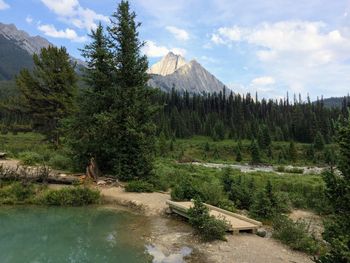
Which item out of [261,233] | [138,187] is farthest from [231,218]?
[138,187]

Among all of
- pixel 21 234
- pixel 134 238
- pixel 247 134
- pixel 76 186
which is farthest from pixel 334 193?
pixel 247 134

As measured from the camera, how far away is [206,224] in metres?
13.4

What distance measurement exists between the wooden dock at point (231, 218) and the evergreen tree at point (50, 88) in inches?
1045

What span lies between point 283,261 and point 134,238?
18.4ft

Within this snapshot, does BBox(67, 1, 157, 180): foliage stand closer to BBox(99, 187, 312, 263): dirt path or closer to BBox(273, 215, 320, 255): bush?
BBox(99, 187, 312, 263): dirt path

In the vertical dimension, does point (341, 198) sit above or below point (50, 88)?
below

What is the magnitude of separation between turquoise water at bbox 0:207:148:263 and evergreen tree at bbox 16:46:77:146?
79.2ft

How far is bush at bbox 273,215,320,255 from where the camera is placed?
12.6 metres

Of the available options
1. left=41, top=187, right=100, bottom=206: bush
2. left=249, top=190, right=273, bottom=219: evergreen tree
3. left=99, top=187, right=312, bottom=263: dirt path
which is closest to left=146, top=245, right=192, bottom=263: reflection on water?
left=99, top=187, right=312, bottom=263: dirt path

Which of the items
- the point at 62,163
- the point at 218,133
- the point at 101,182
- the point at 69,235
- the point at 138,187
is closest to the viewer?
the point at 69,235

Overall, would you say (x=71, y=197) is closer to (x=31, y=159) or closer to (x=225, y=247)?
(x=225, y=247)

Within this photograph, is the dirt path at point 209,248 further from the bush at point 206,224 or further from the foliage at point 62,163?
the foliage at point 62,163

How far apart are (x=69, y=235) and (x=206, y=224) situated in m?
5.50

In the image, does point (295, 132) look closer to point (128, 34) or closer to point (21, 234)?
point (128, 34)
